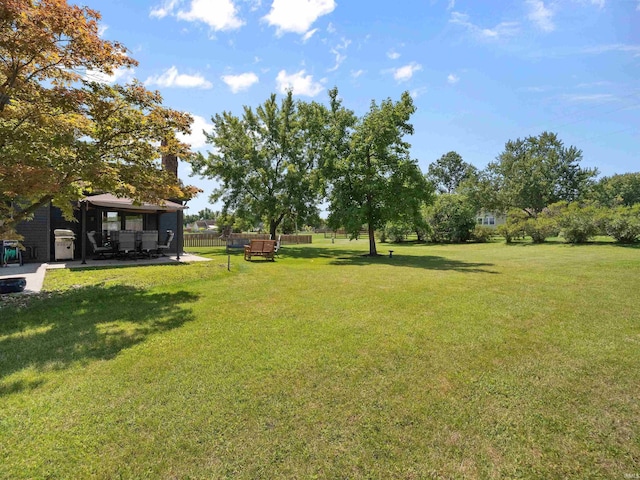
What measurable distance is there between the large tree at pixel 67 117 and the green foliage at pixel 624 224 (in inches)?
1025

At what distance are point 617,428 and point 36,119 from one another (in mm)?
10452

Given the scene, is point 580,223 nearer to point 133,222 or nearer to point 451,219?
point 451,219

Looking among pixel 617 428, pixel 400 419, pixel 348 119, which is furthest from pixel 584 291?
pixel 348 119

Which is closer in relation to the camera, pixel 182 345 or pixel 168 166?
pixel 182 345

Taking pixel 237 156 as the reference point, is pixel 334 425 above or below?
below

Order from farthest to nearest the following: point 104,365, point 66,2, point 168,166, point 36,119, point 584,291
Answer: point 168,166, point 584,291, point 36,119, point 66,2, point 104,365

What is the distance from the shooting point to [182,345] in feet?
14.7

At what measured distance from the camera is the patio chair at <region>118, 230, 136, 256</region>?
12445 millimetres

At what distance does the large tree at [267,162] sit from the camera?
75.9 feet

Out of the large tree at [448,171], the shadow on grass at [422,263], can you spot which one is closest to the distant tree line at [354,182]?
the shadow on grass at [422,263]

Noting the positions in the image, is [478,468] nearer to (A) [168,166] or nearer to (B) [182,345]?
(B) [182,345]

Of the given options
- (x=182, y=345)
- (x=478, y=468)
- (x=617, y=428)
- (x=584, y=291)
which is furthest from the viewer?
(x=584, y=291)

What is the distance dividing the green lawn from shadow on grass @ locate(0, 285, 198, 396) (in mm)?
38

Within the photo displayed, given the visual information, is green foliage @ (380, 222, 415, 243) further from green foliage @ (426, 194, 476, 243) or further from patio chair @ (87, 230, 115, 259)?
patio chair @ (87, 230, 115, 259)
